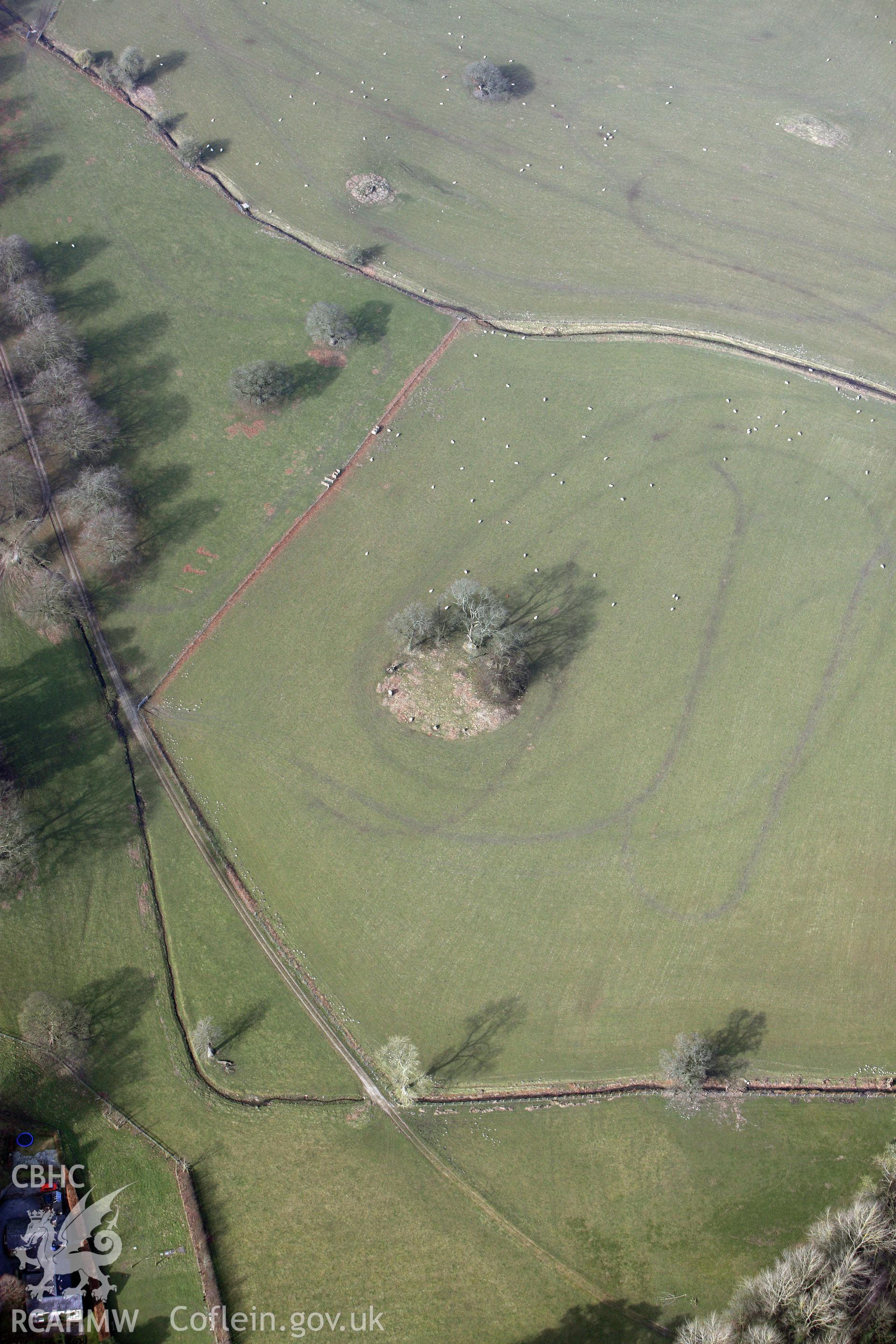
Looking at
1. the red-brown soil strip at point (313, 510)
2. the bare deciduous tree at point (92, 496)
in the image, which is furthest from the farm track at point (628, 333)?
the bare deciduous tree at point (92, 496)

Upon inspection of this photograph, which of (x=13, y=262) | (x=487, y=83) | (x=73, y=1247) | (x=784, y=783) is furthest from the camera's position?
(x=487, y=83)

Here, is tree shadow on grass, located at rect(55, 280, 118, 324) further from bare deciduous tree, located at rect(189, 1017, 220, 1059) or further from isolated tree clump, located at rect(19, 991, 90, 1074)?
bare deciduous tree, located at rect(189, 1017, 220, 1059)

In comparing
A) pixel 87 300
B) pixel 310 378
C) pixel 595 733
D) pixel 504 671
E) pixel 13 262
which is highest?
pixel 13 262

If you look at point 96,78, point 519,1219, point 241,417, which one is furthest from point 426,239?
point 519,1219

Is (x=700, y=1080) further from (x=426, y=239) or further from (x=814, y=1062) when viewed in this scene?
(x=426, y=239)

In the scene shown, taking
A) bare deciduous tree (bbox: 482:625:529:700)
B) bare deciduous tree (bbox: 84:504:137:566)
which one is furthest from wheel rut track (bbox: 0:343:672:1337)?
bare deciduous tree (bbox: 482:625:529:700)

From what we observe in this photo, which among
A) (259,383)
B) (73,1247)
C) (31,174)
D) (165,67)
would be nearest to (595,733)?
(259,383)

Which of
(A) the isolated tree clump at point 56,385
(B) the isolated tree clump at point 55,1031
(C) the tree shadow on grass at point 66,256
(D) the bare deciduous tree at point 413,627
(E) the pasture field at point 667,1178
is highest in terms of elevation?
(C) the tree shadow on grass at point 66,256

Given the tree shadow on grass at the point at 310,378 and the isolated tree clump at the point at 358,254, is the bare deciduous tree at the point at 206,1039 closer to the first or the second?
the tree shadow on grass at the point at 310,378

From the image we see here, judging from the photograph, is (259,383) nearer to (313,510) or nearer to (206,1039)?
(313,510)
